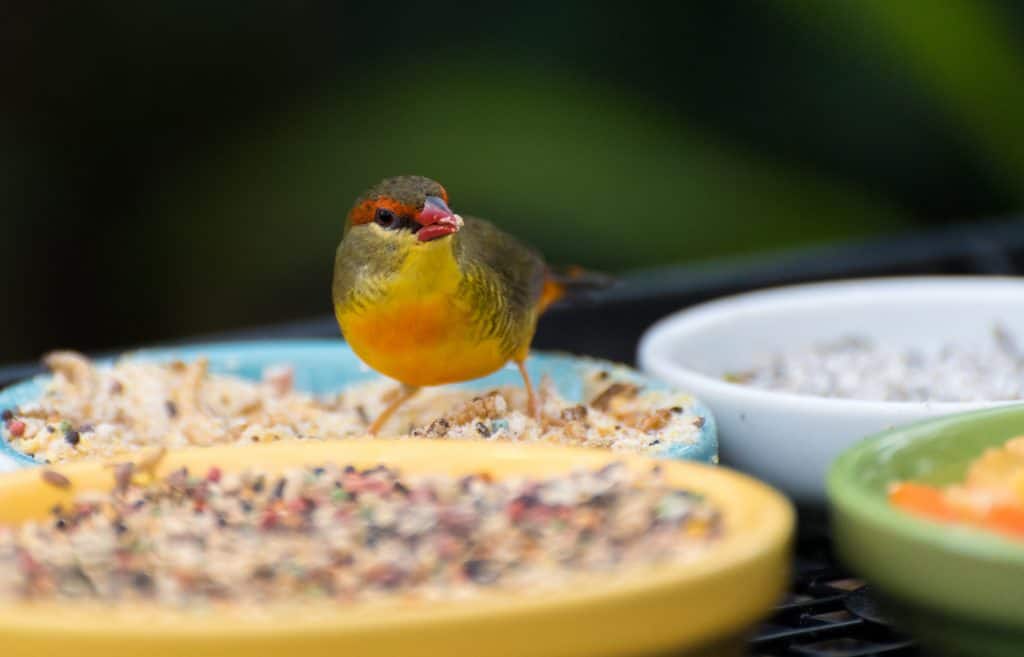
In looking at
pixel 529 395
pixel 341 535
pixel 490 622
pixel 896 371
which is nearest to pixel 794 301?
pixel 896 371

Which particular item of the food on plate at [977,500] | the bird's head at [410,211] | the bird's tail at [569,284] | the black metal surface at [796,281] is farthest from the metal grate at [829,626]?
the bird's tail at [569,284]

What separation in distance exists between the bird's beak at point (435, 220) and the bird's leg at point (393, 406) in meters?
0.29

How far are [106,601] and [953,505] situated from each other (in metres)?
0.75

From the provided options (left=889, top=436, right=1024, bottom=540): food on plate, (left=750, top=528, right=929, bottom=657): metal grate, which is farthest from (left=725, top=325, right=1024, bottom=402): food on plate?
(left=889, top=436, right=1024, bottom=540): food on plate

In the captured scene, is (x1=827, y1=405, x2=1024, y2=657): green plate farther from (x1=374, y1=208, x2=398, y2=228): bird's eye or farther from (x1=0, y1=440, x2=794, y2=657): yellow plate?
(x1=374, y1=208, x2=398, y2=228): bird's eye

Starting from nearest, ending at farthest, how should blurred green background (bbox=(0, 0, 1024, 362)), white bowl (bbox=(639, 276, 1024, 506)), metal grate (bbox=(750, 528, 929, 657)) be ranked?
metal grate (bbox=(750, 528, 929, 657)), white bowl (bbox=(639, 276, 1024, 506)), blurred green background (bbox=(0, 0, 1024, 362))

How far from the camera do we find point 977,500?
1403 mm

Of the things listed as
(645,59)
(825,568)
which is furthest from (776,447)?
(645,59)

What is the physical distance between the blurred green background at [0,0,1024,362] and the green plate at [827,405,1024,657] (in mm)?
2762

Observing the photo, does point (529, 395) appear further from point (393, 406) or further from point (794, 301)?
point (794, 301)

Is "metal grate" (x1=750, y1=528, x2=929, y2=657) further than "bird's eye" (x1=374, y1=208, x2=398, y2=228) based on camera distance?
No

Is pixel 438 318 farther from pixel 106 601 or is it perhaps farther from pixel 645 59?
pixel 645 59

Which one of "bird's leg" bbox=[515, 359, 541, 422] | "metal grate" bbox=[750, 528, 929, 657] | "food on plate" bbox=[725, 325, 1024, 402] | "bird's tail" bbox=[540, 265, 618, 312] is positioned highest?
"bird's tail" bbox=[540, 265, 618, 312]

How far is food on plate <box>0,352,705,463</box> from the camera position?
2.03 m
